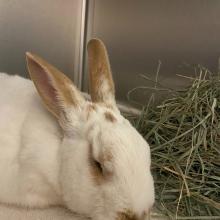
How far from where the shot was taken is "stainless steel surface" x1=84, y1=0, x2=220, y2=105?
6.02 feet

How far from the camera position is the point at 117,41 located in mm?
2168

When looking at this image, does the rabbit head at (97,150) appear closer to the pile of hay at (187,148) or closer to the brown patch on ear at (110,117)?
the brown patch on ear at (110,117)

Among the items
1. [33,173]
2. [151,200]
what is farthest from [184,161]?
[33,173]

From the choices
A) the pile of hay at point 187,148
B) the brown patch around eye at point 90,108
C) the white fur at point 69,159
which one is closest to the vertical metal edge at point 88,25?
the pile of hay at point 187,148

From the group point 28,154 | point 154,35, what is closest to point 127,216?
point 28,154

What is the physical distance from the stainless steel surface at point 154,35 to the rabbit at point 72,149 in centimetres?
61

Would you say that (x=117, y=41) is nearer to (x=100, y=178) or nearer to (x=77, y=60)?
(x=77, y=60)

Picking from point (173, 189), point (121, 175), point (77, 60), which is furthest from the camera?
point (77, 60)

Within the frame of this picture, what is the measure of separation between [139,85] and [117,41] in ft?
0.80

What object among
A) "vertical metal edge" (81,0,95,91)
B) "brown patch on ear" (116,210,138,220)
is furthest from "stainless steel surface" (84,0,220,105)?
"brown patch on ear" (116,210,138,220)

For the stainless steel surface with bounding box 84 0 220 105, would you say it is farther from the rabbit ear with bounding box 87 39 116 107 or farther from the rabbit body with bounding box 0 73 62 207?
the rabbit body with bounding box 0 73 62 207

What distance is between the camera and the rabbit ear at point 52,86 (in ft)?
4.19

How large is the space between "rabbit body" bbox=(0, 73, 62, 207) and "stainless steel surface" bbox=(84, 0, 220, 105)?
0.74 metres

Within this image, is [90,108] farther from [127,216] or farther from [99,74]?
[127,216]
